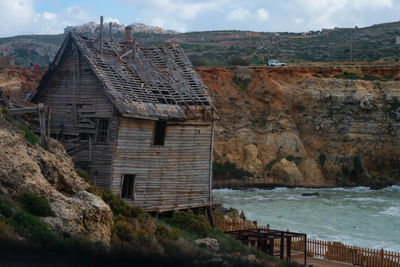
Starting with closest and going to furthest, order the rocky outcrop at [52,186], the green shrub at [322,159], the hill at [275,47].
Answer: the rocky outcrop at [52,186], the green shrub at [322,159], the hill at [275,47]

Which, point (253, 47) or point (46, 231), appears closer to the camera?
point (46, 231)

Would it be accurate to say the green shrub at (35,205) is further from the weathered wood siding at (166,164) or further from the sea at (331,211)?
the sea at (331,211)

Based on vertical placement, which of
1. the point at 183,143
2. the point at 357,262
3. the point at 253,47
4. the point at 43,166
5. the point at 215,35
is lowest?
the point at 357,262

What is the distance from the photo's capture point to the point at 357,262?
63.4 ft

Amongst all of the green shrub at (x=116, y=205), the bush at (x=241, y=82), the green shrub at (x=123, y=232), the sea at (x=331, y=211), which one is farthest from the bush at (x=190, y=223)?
the bush at (x=241, y=82)

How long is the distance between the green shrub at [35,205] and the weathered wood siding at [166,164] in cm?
743

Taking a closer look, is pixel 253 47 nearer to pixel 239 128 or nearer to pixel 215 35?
pixel 215 35

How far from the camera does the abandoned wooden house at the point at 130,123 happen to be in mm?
19969

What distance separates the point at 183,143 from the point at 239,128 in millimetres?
32224

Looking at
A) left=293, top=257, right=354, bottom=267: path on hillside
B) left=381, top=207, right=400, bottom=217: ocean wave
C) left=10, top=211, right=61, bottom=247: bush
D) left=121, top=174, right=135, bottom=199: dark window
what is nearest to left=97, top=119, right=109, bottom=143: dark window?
left=121, top=174, right=135, bottom=199: dark window

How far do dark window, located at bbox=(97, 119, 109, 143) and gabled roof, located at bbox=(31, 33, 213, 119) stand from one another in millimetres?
1281

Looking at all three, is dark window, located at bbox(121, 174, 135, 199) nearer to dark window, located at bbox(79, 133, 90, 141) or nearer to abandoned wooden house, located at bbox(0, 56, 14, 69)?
dark window, located at bbox(79, 133, 90, 141)

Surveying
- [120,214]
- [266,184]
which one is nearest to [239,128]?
[266,184]

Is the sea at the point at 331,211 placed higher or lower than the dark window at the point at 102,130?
lower
